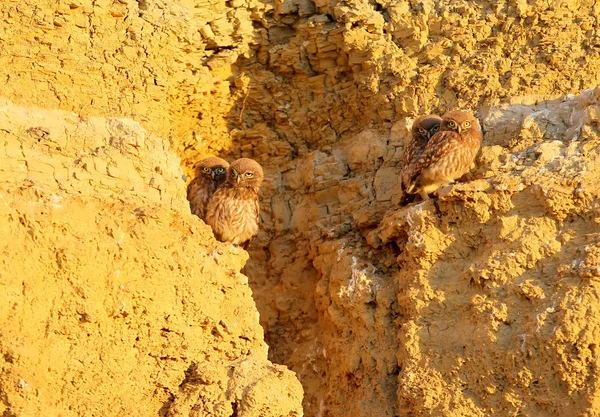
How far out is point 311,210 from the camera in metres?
11.2

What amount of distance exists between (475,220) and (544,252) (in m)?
0.61

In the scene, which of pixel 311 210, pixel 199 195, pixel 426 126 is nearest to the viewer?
pixel 426 126

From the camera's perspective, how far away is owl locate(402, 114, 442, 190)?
400 inches

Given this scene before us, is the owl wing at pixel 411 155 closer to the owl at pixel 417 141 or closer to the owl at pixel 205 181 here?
the owl at pixel 417 141

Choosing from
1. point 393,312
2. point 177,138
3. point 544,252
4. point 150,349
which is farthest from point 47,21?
point 544,252

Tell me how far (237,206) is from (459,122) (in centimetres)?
194

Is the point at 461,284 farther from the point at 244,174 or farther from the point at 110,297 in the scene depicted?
the point at 110,297

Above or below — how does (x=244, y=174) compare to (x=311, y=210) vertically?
above

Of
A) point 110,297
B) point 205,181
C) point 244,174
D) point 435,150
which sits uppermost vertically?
point 435,150

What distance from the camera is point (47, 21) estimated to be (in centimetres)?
1001

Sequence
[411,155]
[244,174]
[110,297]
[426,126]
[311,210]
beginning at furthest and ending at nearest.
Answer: [311,210] → [244,174] → [426,126] → [411,155] → [110,297]

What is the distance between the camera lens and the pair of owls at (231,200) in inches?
411

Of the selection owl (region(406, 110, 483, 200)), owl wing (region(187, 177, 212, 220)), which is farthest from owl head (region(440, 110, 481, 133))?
owl wing (region(187, 177, 212, 220))

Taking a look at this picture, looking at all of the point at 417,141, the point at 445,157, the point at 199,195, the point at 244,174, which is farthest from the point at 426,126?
the point at 199,195
